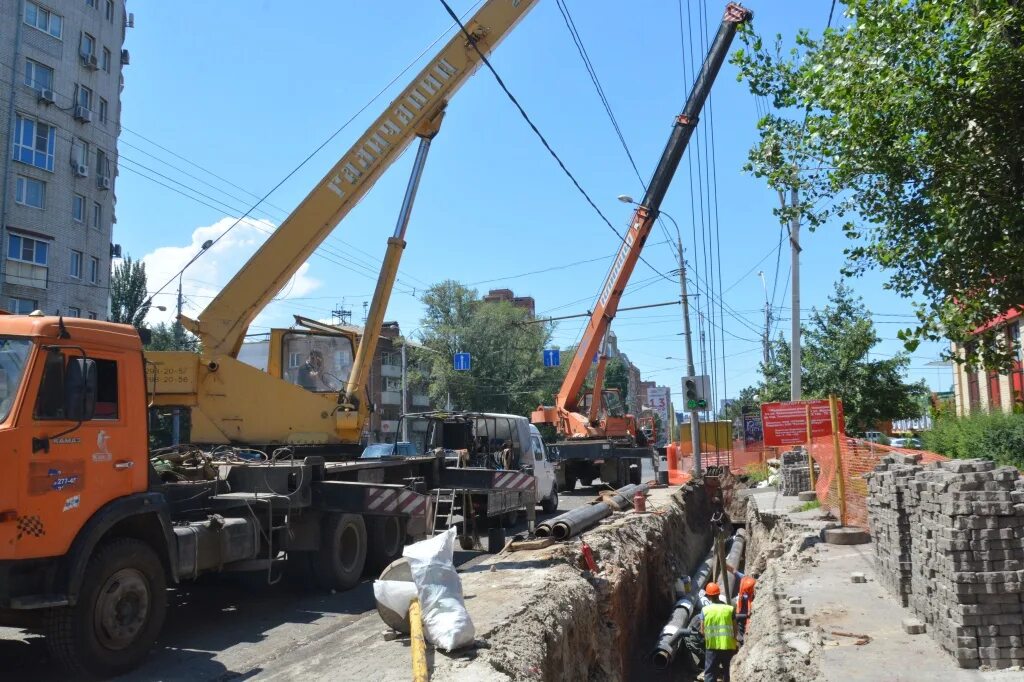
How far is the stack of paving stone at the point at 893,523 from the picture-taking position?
7.28m

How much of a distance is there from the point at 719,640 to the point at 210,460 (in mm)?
6543

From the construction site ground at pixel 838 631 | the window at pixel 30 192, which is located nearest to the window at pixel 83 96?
the window at pixel 30 192

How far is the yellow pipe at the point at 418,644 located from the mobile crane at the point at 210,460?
2173 mm

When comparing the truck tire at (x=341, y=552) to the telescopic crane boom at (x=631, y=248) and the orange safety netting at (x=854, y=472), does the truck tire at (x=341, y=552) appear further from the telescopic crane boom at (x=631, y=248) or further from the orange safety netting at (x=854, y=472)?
the telescopic crane boom at (x=631, y=248)

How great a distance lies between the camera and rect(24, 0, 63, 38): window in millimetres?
30188

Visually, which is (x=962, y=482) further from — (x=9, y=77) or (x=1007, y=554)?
(x=9, y=77)

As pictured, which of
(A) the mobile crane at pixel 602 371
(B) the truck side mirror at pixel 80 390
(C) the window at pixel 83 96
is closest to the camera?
(B) the truck side mirror at pixel 80 390

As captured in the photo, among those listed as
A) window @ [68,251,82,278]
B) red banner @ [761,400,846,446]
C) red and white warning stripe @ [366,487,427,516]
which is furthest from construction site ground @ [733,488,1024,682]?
window @ [68,251,82,278]

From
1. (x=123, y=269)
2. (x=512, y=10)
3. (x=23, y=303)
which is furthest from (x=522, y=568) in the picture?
(x=123, y=269)

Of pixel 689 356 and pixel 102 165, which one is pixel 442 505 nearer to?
pixel 689 356

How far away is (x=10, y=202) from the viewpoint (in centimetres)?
2908

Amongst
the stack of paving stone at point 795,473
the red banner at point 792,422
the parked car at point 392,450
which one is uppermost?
the red banner at point 792,422

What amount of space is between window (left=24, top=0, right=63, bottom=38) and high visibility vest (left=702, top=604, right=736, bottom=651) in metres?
33.1

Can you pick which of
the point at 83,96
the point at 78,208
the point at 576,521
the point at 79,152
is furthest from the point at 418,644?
the point at 83,96
